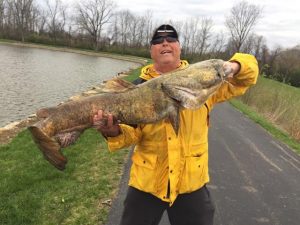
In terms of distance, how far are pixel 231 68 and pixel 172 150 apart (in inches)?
33.2

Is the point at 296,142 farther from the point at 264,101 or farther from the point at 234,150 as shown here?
the point at 264,101

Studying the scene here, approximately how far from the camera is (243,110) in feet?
56.7

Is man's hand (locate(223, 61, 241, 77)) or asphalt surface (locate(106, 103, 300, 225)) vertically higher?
man's hand (locate(223, 61, 241, 77))

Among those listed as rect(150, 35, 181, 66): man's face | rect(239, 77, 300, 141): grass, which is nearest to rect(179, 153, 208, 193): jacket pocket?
rect(150, 35, 181, 66): man's face

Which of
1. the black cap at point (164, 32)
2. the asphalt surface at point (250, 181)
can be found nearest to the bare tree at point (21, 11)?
the asphalt surface at point (250, 181)

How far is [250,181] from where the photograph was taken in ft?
23.7

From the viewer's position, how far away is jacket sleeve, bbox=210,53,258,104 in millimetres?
3197

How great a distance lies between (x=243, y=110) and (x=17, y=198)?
13.4 metres

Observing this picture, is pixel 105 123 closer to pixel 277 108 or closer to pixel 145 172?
pixel 145 172

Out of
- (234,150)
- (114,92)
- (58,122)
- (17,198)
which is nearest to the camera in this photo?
(58,122)

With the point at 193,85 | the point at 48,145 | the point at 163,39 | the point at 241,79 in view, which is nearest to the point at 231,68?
the point at 241,79

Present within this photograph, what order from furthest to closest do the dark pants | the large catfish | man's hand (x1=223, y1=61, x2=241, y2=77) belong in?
1. the dark pants
2. man's hand (x1=223, y1=61, x2=241, y2=77)
3. the large catfish

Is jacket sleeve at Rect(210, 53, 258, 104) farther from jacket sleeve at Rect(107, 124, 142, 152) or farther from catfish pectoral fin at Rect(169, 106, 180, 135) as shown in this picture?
jacket sleeve at Rect(107, 124, 142, 152)

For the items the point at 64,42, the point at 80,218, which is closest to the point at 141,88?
the point at 80,218
